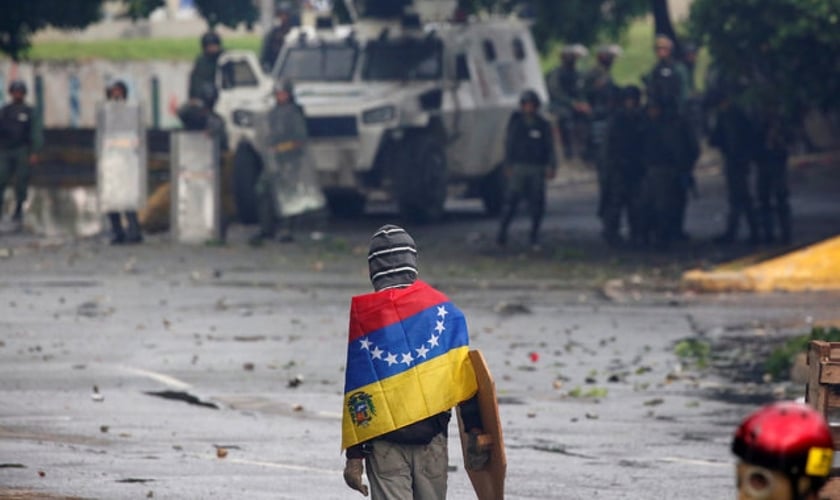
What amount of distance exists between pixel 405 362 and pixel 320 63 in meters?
19.8

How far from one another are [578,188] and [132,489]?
24761 millimetres

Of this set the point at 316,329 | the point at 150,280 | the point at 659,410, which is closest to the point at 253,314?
the point at 316,329

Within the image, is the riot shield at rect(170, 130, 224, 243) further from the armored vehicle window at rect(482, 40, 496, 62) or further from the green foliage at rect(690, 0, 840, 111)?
the green foliage at rect(690, 0, 840, 111)

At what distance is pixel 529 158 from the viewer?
2298 centimetres

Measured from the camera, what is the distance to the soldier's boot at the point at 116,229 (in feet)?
76.5

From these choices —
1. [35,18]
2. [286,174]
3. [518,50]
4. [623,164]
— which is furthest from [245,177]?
[35,18]

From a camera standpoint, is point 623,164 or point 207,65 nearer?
point 623,164

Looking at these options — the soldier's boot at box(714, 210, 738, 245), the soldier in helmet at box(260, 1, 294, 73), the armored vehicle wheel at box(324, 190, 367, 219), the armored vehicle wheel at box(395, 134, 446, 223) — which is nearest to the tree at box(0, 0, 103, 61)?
the soldier in helmet at box(260, 1, 294, 73)

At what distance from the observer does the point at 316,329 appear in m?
16.0

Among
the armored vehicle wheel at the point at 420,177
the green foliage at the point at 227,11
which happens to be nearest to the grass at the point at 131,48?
the green foliage at the point at 227,11

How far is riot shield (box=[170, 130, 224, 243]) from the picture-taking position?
23547 millimetres

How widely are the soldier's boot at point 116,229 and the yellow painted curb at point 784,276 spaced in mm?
7115

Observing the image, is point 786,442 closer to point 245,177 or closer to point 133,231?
point 133,231

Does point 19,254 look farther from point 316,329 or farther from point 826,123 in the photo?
point 826,123
